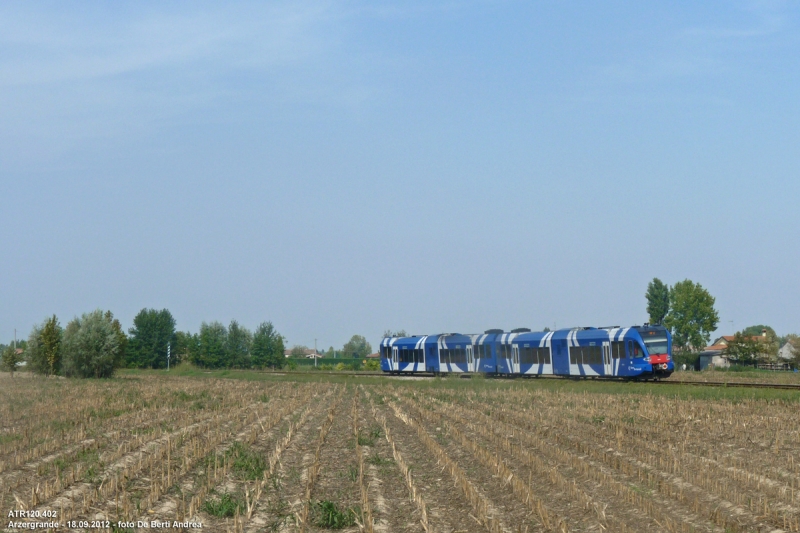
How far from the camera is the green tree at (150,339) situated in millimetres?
128500

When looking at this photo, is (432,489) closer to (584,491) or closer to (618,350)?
(584,491)

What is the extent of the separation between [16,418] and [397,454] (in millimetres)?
14266

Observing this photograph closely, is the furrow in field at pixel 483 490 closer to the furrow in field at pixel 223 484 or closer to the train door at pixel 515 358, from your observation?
the furrow in field at pixel 223 484

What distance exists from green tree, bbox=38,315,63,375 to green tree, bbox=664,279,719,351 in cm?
8289

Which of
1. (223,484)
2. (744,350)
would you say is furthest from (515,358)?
(744,350)

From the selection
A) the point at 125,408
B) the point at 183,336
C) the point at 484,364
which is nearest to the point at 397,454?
the point at 125,408

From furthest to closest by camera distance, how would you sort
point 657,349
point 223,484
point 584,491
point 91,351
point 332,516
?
point 91,351 < point 657,349 < point 223,484 < point 584,491 < point 332,516

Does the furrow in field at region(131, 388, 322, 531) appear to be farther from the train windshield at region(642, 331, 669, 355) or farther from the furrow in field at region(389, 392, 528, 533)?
the train windshield at region(642, 331, 669, 355)

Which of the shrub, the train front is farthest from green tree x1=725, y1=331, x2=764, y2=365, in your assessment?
the shrub

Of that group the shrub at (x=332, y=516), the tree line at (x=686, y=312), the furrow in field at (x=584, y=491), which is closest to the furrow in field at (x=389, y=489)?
the shrub at (x=332, y=516)

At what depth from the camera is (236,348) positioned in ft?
417

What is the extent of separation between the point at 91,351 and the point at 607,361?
38.9m

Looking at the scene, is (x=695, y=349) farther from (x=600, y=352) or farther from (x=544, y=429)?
(x=544, y=429)

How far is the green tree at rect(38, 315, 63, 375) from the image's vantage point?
223ft
